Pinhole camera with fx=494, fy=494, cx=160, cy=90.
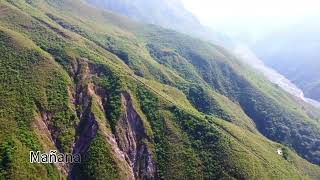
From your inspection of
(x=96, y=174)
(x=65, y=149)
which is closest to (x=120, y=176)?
(x=96, y=174)

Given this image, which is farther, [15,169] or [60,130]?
[60,130]

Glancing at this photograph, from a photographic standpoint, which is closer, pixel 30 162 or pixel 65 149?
pixel 30 162

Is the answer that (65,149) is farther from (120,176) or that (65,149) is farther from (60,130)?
(120,176)

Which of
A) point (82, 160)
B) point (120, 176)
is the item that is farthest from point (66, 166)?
point (120, 176)

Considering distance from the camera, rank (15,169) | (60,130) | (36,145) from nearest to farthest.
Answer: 1. (15,169)
2. (36,145)
3. (60,130)

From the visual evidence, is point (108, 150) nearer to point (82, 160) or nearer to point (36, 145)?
point (82, 160)

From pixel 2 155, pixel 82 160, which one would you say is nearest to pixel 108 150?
pixel 82 160

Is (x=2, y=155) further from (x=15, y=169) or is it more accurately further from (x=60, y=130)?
(x=60, y=130)

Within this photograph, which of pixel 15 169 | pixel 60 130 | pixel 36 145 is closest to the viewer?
pixel 15 169
